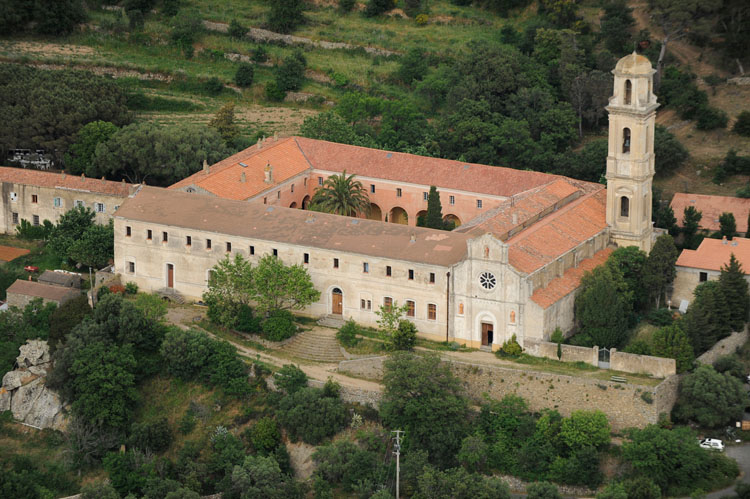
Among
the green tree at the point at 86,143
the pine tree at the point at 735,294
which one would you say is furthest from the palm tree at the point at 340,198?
the pine tree at the point at 735,294

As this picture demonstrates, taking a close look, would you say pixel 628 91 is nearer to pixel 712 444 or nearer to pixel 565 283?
pixel 565 283

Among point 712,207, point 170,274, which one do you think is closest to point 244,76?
point 170,274

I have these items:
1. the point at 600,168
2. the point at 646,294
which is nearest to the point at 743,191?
the point at 600,168

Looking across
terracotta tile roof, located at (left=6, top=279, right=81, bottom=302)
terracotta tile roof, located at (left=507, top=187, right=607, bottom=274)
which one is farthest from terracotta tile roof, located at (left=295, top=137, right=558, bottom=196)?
terracotta tile roof, located at (left=6, top=279, right=81, bottom=302)

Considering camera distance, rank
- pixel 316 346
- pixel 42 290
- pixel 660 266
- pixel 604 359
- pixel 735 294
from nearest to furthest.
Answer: pixel 604 359 → pixel 735 294 → pixel 316 346 → pixel 660 266 → pixel 42 290

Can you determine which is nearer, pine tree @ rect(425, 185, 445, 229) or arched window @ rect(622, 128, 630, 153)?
arched window @ rect(622, 128, 630, 153)

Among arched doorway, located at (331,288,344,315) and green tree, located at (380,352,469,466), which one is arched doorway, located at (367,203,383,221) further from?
green tree, located at (380,352,469,466)

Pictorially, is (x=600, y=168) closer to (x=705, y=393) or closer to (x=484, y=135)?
(x=484, y=135)

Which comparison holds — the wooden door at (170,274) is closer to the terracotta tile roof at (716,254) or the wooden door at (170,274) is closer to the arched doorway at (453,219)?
the arched doorway at (453,219)
